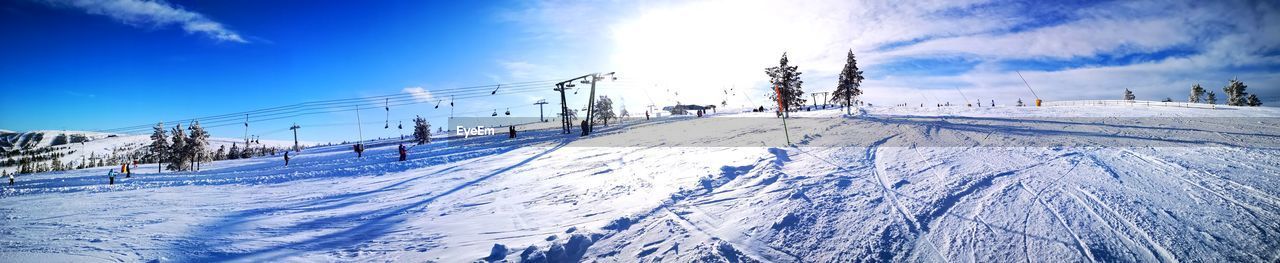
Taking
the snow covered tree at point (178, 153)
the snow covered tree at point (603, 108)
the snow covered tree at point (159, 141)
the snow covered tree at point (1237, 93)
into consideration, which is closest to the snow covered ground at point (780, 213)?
the snow covered tree at point (178, 153)

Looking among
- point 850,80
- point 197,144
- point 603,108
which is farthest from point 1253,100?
point 197,144

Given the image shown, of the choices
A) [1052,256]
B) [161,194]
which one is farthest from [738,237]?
[161,194]

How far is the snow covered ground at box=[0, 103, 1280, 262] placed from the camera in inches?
233

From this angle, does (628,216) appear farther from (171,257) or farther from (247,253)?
(171,257)

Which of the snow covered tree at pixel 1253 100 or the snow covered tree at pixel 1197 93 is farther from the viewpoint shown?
the snow covered tree at pixel 1197 93

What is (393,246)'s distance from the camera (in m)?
7.55

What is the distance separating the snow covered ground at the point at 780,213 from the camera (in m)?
5.91

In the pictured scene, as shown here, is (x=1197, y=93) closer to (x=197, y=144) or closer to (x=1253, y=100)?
(x=1253, y=100)

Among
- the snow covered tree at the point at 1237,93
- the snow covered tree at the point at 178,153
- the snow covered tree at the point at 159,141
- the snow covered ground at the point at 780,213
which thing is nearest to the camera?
the snow covered ground at the point at 780,213

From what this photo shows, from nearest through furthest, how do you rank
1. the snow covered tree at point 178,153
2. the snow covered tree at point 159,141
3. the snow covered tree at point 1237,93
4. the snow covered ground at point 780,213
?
1. the snow covered ground at point 780,213
2. the snow covered tree at point 178,153
3. the snow covered tree at point 159,141
4. the snow covered tree at point 1237,93

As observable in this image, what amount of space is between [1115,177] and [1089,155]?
340cm

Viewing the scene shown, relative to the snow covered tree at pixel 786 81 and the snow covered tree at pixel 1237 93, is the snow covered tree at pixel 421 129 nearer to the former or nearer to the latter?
the snow covered tree at pixel 786 81

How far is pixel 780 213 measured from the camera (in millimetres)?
7527

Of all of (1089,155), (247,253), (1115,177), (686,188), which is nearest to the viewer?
(247,253)
